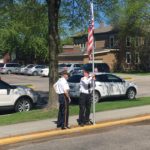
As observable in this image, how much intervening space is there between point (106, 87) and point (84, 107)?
9178 millimetres

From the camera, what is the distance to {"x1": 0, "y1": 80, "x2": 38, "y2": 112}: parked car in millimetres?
17766

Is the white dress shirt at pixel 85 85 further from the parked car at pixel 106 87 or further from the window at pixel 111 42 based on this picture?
the window at pixel 111 42

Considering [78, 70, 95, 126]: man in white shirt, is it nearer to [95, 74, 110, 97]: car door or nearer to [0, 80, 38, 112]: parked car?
[0, 80, 38, 112]: parked car

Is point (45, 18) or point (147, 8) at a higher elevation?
point (147, 8)

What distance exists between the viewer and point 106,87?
2288 centimetres

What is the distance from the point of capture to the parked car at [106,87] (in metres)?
22.2

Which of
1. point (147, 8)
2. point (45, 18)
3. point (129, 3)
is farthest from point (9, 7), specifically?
point (147, 8)

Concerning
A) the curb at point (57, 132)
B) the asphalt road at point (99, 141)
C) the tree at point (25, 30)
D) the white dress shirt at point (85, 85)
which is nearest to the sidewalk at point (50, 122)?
the curb at point (57, 132)

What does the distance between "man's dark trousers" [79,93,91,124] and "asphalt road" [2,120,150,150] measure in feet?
2.12

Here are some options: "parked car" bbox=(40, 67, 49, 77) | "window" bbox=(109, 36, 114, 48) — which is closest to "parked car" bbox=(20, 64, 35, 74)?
"parked car" bbox=(40, 67, 49, 77)

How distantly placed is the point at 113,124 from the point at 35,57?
5654 centimetres

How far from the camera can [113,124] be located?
14289 millimetres

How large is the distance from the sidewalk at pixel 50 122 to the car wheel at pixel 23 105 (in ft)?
11.0

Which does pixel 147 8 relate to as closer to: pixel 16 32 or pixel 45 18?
pixel 16 32
